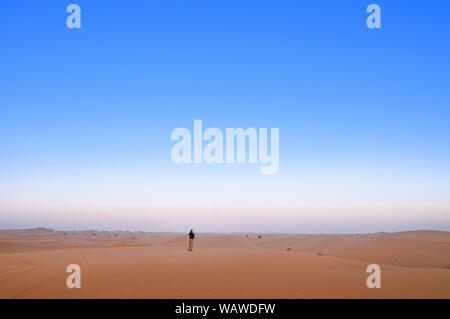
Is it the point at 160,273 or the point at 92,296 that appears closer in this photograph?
the point at 92,296

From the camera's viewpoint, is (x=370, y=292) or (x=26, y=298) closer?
(x=26, y=298)

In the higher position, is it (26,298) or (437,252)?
(26,298)

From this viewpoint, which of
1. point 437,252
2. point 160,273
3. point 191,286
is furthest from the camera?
point 437,252

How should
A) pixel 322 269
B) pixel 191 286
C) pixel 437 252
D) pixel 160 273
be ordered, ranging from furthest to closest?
pixel 437 252 → pixel 322 269 → pixel 160 273 → pixel 191 286
